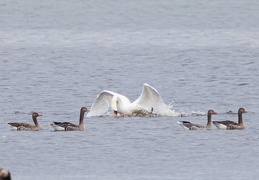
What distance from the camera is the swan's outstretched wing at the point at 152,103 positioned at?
21953mm

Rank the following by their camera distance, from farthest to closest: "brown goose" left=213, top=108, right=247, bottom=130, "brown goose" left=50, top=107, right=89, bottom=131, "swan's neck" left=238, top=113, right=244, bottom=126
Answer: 1. "swan's neck" left=238, top=113, right=244, bottom=126
2. "brown goose" left=213, top=108, right=247, bottom=130
3. "brown goose" left=50, top=107, right=89, bottom=131

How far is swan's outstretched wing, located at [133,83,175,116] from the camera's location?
21953 millimetres

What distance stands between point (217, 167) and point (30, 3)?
3987cm

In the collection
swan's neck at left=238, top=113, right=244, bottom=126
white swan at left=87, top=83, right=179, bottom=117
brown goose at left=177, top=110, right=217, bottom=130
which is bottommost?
brown goose at left=177, top=110, right=217, bottom=130

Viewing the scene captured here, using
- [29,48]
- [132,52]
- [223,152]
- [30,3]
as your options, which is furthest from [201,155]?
[30,3]

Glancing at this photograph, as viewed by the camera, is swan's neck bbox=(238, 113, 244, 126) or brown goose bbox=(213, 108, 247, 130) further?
swan's neck bbox=(238, 113, 244, 126)

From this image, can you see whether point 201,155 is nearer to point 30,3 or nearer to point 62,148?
point 62,148

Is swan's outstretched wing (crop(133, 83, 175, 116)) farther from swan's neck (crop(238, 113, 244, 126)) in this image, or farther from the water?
swan's neck (crop(238, 113, 244, 126))

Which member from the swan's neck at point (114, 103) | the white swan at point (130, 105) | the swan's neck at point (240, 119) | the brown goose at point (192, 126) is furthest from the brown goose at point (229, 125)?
the swan's neck at point (114, 103)

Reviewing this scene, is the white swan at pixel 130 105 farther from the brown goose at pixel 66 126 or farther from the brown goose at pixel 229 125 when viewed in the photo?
the brown goose at pixel 66 126

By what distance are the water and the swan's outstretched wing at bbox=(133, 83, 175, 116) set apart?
0.96 ft

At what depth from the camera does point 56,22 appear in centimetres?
4597

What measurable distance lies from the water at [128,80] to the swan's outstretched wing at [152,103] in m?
0.29

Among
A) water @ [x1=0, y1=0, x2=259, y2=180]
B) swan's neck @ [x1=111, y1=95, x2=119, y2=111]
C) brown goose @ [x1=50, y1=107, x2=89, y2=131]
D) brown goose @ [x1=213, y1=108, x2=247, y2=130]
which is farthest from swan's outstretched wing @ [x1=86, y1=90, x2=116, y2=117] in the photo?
brown goose @ [x1=213, y1=108, x2=247, y2=130]
